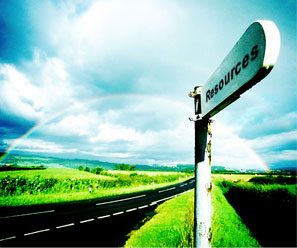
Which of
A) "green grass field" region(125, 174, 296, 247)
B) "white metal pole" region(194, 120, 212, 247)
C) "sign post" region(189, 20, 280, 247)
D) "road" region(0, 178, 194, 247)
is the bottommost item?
"road" region(0, 178, 194, 247)

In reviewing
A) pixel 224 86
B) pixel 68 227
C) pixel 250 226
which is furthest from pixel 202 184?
pixel 250 226

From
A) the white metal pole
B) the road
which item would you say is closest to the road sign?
the white metal pole

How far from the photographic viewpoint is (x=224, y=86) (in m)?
1.12

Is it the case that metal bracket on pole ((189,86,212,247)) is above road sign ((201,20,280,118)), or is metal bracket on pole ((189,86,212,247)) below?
below

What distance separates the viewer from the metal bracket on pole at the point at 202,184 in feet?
4.51

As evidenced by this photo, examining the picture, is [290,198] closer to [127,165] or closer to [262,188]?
[262,188]

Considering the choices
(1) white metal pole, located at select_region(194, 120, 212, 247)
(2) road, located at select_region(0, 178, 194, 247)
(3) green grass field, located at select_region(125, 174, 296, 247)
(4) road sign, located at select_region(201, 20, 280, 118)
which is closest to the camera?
(4) road sign, located at select_region(201, 20, 280, 118)

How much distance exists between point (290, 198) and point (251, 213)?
328 centimetres

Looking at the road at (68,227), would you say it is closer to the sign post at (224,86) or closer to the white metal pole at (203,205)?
the white metal pole at (203,205)

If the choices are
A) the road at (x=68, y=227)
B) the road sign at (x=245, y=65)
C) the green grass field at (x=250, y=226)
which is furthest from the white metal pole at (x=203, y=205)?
the road at (x=68, y=227)

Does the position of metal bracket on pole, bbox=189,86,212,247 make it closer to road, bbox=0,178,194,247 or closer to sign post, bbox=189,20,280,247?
sign post, bbox=189,20,280,247

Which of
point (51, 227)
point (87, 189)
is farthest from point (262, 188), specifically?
point (87, 189)

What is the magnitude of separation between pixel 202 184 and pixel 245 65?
3.17 feet

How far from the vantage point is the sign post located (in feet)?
2.27
